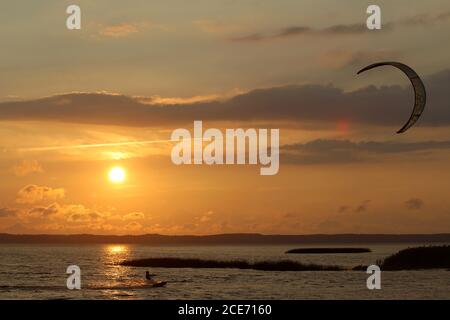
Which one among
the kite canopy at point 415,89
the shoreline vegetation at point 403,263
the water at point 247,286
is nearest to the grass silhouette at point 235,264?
the shoreline vegetation at point 403,263

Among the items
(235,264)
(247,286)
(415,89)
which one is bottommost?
(247,286)

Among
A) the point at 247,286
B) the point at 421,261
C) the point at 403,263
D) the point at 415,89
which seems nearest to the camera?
the point at 415,89

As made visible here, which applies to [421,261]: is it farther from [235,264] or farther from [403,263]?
[235,264]

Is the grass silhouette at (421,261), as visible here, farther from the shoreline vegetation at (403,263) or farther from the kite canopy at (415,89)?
the kite canopy at (415,89)

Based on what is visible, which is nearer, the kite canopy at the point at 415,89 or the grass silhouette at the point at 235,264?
the kite canopy at the point at 415,89

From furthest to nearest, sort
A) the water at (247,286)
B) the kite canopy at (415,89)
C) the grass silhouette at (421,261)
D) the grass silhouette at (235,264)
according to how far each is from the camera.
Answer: the grass silhouette at (235,264) < the grass silhouette at (421,261) < the water at (247,286) < the kite canopy at (415,89)

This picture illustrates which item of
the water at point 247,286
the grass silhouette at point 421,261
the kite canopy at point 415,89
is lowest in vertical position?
the water at point 247,286

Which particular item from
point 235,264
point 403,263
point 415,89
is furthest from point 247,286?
point 415,89

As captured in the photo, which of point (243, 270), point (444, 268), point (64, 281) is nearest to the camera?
point (64, 281)
